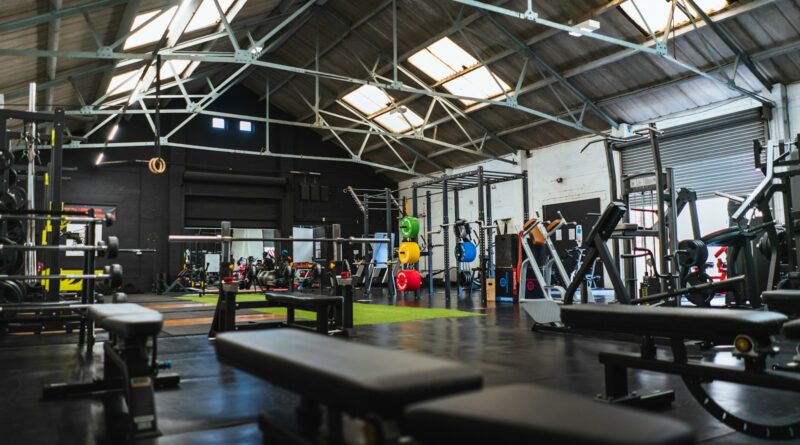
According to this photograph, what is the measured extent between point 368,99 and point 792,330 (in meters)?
11.8

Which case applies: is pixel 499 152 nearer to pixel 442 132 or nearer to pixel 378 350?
pixel 442 132

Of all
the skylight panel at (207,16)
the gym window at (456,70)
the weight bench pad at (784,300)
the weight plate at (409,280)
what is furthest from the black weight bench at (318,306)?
the gym window at (456,70)

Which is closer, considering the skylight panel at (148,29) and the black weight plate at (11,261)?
the black weight plate at (11,261)

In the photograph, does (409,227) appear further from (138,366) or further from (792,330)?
(792,330)

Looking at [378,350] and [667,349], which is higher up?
[378,350]

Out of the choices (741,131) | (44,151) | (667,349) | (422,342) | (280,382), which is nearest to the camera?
(280,382)

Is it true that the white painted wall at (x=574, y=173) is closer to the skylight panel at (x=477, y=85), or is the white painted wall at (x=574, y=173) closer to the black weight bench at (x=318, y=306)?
the skylight panel at (x=477, y=85)

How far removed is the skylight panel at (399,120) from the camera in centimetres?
1267

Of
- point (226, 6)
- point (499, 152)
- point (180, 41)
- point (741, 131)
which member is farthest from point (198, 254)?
point (741, 131)

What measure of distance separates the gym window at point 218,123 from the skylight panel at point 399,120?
410 cm

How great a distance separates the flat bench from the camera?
0.73 meters

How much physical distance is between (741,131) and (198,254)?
1144 cm

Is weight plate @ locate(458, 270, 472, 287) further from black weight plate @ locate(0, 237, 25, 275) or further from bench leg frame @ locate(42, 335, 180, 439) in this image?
bench leg frame @ locate(42, 335, 180, 439)

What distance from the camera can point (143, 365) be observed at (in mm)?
1774
